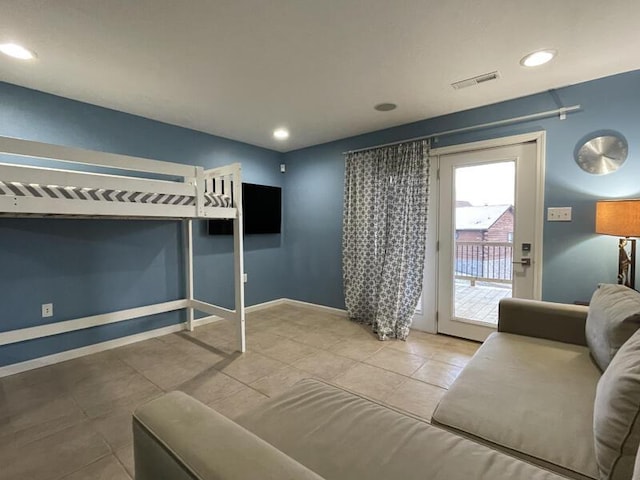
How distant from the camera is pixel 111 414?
1965 mm

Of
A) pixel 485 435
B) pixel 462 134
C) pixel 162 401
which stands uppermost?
pixel 462 134

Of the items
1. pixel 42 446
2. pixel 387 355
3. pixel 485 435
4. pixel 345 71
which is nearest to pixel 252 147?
pixel 345 71

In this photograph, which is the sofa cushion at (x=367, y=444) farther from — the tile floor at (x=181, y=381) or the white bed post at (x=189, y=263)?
the white bed post at (x=189, y=263)

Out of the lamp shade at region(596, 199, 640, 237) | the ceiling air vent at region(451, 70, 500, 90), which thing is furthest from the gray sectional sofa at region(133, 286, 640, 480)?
the ceiling air vent at region(451, 70, 500, 90)

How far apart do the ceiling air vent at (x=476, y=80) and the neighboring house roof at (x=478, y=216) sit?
1.16 m

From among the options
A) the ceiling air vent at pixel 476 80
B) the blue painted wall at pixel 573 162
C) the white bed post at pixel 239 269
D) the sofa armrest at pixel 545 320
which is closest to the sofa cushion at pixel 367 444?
the sofa armrest at pixel 545 320

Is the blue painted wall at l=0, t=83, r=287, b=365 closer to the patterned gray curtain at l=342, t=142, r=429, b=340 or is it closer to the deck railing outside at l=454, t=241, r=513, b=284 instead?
the patterned gray curtain at l=342, t=142, r=429, b=340

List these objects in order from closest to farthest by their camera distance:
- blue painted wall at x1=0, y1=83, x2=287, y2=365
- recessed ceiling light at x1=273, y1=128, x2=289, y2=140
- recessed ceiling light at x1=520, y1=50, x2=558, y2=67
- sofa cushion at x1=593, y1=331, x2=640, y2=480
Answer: sofa cushion at x1=593, y1=331, x2=640, y2=480 < recessed ceiling light at x1=520, y1=50, x2=558, y2=67 < blue painted wall at x1=0, y1=83, x2=287, y2=365 < recessed ceiling light at x1=273, y1=128, x2=289, y2=140

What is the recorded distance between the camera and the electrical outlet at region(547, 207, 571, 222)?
2.58 meters

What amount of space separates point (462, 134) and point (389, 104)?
831mm

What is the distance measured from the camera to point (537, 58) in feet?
6.92

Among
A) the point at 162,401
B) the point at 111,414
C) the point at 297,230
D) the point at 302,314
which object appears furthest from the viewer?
the point at 297,230

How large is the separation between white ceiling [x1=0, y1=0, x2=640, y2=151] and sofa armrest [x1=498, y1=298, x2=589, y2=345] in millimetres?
1661

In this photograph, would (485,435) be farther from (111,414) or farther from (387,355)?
(111,414)
